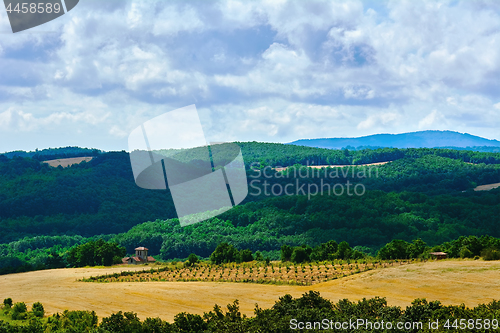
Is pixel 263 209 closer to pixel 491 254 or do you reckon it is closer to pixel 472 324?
pixel 491 254

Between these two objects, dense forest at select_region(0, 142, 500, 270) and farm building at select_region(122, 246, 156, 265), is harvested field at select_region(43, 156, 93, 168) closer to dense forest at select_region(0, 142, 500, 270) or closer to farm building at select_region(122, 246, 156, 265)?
dense forest at select_region(0, 142, 500, 270)

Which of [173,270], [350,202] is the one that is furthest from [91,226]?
[173,270]

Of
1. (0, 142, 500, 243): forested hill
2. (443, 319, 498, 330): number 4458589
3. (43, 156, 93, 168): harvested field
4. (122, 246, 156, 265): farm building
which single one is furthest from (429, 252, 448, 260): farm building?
(43, 156, 93, 168): harvested field

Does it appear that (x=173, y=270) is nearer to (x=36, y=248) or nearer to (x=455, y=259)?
(x=455, y=259)

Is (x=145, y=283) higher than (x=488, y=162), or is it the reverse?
(x=488, y=162)

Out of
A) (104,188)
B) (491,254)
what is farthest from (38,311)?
(104,188)
